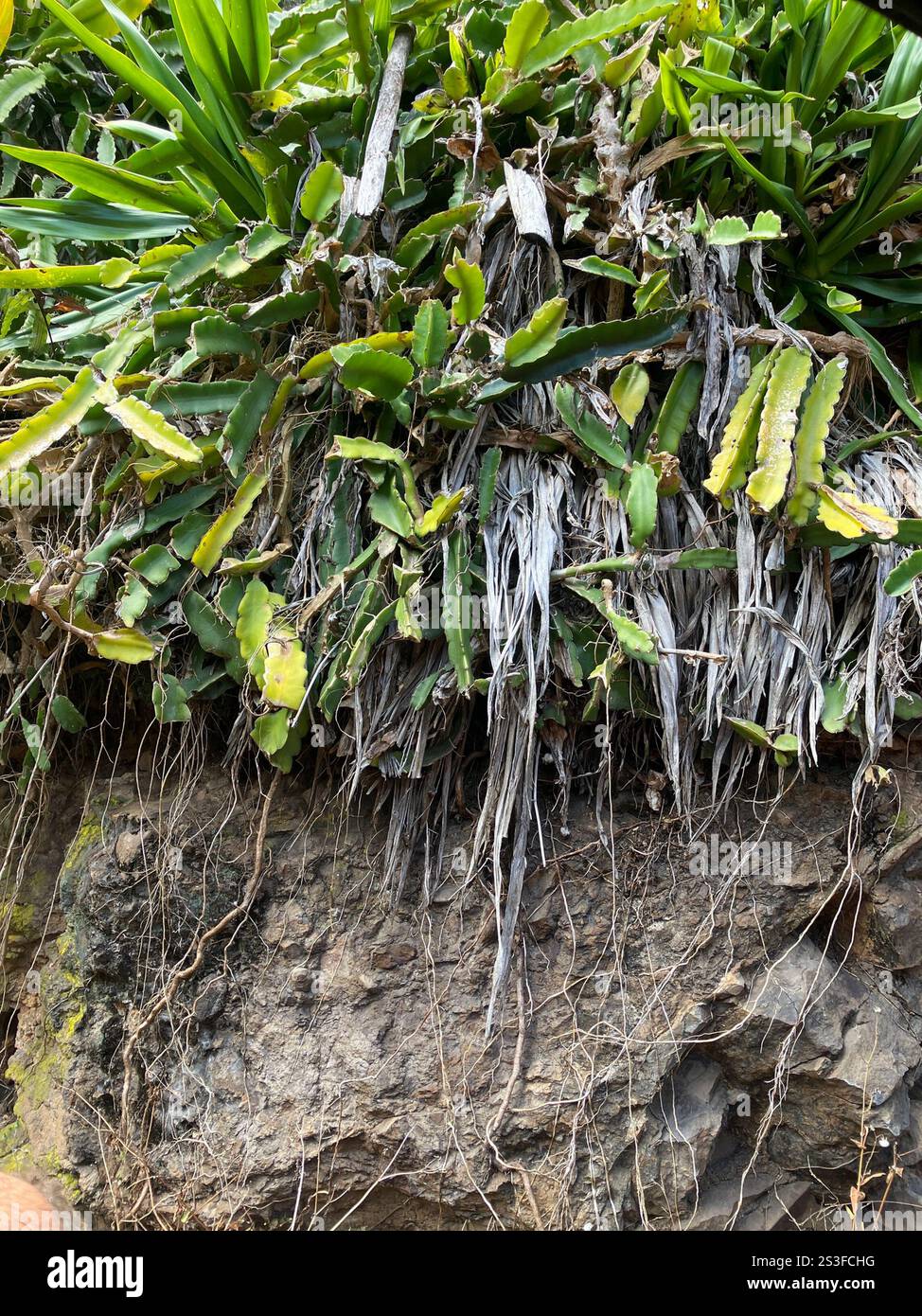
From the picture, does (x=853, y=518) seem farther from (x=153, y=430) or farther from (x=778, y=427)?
(x=153, y=430)

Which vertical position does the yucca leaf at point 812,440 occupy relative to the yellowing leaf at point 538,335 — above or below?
below

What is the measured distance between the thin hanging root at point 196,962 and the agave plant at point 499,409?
0.61 feet

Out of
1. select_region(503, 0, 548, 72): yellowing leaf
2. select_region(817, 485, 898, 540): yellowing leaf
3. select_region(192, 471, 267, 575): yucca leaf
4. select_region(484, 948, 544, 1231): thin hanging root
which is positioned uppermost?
select_region(503, 0, 548, 72): yellowing leaf

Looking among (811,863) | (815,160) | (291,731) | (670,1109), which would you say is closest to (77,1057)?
(291,731)

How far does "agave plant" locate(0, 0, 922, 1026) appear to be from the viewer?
1671mm

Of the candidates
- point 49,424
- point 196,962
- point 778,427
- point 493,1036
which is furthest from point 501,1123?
point 49,424

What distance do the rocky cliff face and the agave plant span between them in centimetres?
15

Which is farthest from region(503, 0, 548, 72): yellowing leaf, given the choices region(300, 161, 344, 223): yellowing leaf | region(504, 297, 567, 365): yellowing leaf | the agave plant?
region(504, 297, 567, 365): yellowing leaf

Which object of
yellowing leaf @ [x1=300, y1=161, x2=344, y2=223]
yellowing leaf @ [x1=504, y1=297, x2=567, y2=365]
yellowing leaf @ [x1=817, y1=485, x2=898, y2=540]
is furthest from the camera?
yellowing leaf @ [x1=300, y1=161, x2=344, y2=223]

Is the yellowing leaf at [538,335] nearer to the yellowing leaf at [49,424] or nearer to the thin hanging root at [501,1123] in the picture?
the yellowing leaf at [49,424]

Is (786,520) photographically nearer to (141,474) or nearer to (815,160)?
(815,160)

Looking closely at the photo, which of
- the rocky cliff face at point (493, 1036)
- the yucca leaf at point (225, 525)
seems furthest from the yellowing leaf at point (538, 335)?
the rocky cliff face at point (493, 1036)

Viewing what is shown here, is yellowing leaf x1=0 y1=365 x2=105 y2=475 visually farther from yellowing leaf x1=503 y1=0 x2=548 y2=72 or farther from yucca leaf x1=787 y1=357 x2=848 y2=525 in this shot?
yucca leaf x1=787 y1=357 x2=848 y2=525

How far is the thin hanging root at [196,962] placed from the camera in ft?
5.75
